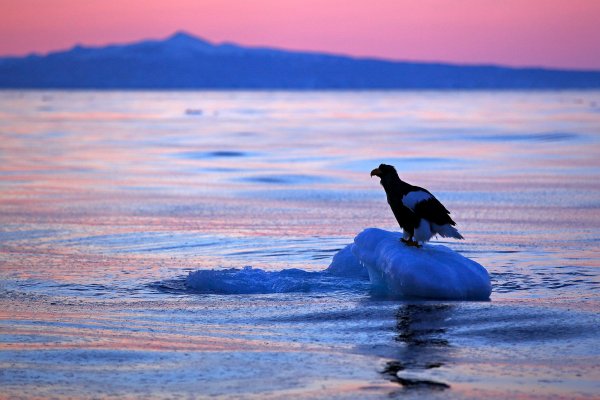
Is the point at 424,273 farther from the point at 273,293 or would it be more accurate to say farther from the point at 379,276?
the point at 273,293

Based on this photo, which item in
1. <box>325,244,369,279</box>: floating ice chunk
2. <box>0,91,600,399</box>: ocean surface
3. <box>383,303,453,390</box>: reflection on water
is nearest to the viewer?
<box>383,303,453,390</box>: reflection on water

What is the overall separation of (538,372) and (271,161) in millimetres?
22019

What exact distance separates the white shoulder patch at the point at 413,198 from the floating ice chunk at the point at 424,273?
43 centimetres

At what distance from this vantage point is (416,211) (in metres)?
9.98

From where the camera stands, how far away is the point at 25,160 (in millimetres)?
27531

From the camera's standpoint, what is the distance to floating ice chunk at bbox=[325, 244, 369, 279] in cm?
1085

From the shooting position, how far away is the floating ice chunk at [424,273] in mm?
9414

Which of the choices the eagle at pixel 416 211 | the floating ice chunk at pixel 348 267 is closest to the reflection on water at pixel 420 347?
the eagle at pixel 416 211

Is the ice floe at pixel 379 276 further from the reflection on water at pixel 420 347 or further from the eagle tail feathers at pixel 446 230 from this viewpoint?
the reflection on water at pixel 420 347

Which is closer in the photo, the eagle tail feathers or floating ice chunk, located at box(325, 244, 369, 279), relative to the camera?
the eagle tail feathers

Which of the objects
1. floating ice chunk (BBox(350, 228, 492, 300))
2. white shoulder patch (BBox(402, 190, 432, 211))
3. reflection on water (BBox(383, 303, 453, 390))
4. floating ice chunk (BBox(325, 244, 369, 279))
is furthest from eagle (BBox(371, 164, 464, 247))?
reflection on water (BBox(383, 303, 453, 390))

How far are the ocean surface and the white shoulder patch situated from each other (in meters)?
0.96

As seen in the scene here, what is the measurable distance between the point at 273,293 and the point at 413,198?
166 cm

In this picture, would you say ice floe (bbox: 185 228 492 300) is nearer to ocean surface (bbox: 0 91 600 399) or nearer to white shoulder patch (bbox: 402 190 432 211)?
ocean surface (bbox: 0 91 600 399)
